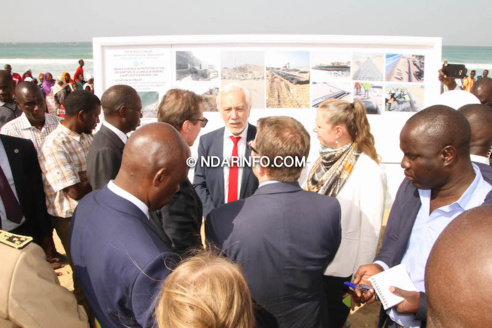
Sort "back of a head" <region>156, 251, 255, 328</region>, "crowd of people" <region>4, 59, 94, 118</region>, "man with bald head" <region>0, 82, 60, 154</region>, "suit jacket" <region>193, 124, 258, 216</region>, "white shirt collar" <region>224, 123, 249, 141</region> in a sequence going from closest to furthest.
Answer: "back of a head" <region>156, 251, 255, 328</region>
"suit jacket" <region>193, 124, 258, 216</region>
"white shirt collar" <region>224, 123, 249, 141</region>
"man with bald head" <region>0, 82, 60, 154</region>
"crowd of people" <region>4, 59, 94, 118</region>

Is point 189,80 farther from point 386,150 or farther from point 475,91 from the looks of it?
point 475,91

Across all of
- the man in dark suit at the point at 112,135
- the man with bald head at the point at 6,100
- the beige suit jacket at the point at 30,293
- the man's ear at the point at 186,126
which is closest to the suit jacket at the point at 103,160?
the man in dark suit at the point at 112,135

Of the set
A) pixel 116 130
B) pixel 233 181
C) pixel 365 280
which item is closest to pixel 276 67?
pixel 233 181

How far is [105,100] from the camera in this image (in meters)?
2.74

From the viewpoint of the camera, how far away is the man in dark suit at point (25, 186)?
8.54 feet

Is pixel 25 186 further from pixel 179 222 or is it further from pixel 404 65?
pixel 404 65

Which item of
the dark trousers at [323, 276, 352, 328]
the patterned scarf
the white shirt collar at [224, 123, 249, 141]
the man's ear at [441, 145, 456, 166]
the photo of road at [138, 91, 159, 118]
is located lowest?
the dark trousers at [323, 276, 352, 328]

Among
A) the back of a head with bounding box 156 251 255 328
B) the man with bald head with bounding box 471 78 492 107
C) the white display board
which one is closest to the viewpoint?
the back of a head with bounding box 156 251 255 328

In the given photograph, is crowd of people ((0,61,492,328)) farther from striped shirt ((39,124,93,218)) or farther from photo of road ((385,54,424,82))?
photo of road ((385,54,424,82))

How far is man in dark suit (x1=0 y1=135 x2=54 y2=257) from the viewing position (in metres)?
2.60

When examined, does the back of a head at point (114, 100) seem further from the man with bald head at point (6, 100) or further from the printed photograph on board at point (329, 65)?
the man with bald head at point (6, 100)

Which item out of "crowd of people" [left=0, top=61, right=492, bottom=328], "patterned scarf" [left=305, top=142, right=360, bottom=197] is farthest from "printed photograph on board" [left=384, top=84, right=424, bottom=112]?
"patterned scarf" [left=305, top=142, right=360, bottom=197]

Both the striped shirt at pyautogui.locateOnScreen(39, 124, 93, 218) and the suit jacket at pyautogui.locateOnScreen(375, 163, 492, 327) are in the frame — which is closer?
the suit jacket at pyautogui.locateOnScreen(375, 163, 492, 327)

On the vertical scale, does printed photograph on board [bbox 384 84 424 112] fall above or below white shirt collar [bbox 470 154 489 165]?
above
